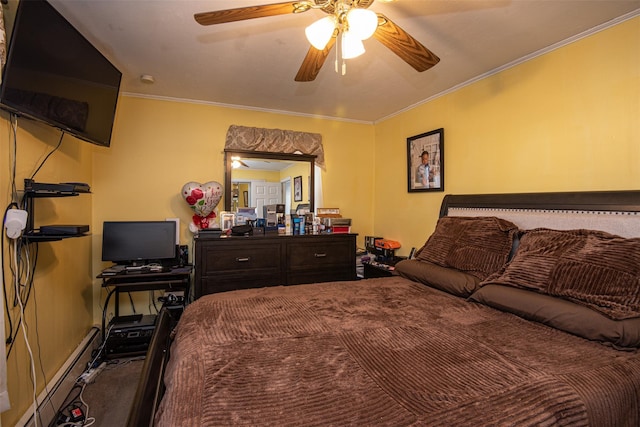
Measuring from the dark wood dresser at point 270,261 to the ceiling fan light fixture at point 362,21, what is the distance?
212 cm

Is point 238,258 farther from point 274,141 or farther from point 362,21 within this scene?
point 362,21

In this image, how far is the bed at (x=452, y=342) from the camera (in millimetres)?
876

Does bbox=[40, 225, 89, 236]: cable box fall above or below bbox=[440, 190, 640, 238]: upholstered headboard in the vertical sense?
below

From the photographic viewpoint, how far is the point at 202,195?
308 cm

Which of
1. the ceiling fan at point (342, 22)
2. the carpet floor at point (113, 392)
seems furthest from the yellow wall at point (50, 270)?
the ceiling fan at point (342, 22)

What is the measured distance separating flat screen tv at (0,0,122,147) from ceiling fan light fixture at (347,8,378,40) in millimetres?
1489

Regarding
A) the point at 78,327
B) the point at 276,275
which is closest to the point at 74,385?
the point at 78,327

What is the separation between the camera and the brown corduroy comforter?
0.85 meters

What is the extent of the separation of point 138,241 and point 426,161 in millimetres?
3038

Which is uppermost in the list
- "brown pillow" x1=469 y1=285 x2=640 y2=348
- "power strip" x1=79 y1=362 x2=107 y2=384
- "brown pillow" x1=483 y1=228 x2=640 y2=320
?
"brown pillow" x1=483 y1=228 x2=640 y2=320

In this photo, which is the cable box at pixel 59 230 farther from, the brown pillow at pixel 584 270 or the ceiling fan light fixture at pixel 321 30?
the brown pillow at pixel 584 270

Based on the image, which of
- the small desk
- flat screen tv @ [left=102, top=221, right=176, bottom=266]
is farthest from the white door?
the small desk

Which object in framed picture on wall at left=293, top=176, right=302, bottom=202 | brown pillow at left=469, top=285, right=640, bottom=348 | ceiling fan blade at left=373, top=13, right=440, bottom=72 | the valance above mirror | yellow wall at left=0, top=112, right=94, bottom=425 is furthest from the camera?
framed picture on wall at left=293, top=176, right=302, bottom=202

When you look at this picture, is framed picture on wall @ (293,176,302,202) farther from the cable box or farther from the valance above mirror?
the cable box
